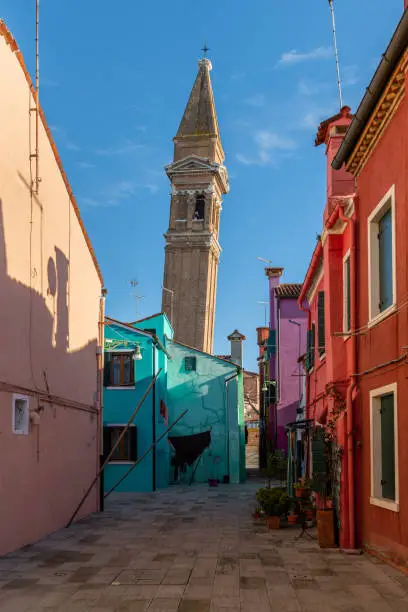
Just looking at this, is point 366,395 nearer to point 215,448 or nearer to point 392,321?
point 392,321

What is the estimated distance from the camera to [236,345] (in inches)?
1395

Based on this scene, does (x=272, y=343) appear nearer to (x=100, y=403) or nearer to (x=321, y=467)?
(x=100, y=403)

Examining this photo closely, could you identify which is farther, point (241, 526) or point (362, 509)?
point (241, 526)

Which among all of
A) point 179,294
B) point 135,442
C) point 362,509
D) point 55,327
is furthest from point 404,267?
point 179,294

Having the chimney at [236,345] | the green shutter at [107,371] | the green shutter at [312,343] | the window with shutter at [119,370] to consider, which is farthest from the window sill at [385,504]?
the chimney at [236,345]

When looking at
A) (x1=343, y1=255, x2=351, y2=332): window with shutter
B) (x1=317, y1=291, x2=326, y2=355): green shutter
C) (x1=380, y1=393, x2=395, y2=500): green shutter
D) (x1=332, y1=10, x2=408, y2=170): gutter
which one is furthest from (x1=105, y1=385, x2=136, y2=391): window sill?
(x1=380, y1=393, x2=395, y2=500): green shutter

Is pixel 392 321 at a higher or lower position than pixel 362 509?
higher

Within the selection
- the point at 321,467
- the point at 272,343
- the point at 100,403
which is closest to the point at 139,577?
the point at 321,467

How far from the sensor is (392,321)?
9.16 meters

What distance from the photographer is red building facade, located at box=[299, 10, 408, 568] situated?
8.77 m

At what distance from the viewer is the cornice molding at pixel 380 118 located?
28.5 feet

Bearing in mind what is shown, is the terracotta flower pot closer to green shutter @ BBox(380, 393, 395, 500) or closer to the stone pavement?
the stone pavement

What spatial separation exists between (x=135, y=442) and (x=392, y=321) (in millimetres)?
18079

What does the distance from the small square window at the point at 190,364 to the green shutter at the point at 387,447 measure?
21420mm
